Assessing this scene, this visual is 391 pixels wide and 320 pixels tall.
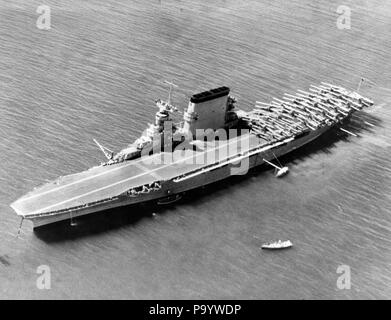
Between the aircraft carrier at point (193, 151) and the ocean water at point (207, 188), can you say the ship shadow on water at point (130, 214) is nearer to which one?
Result: the ocean water at point (207, 188)

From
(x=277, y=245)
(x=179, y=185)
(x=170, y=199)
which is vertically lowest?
(x=277, y=245)

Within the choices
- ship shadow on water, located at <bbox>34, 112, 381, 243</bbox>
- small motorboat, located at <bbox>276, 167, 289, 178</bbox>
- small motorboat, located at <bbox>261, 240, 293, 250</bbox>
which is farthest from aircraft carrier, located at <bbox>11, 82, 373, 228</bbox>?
small motorboat, located at <bbox>261, 240, 293, 250</bbox>

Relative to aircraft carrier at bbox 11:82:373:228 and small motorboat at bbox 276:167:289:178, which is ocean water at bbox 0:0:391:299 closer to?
small motorboat at bbox 276:167:289:178

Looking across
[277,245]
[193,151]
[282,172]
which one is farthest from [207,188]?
[277,245]

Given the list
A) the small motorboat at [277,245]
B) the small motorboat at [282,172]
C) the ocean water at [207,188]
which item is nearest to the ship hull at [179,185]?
the ocean water at [207,188]

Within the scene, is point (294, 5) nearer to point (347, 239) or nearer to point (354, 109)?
point (354, 109)

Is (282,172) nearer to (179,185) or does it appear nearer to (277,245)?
(179,185)
